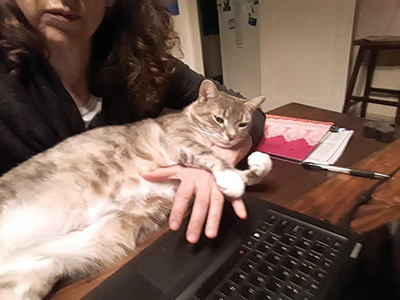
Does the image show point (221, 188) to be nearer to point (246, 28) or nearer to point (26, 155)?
point (26, 155)

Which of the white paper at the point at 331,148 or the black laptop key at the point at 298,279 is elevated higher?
the black laptop key at the point at 298,279

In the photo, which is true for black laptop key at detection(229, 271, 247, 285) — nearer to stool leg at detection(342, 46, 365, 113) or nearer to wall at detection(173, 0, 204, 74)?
wall at detection(173, 0, 204, 74)

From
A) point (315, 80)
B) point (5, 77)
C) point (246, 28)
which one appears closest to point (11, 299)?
point (5, 77)

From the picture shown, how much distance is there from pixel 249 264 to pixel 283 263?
6 cm

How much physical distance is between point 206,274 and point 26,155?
72cm

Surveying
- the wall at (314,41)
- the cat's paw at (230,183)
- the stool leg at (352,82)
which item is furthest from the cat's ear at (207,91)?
the stool leg at (352,82)

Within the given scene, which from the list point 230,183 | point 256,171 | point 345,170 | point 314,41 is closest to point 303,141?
point 345,170

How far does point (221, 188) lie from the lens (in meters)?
0.75

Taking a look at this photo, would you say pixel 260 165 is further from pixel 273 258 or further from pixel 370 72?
pixel 370 72

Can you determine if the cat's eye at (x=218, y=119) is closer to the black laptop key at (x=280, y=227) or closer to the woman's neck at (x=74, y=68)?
the woman's neck at (x=74, y=68)

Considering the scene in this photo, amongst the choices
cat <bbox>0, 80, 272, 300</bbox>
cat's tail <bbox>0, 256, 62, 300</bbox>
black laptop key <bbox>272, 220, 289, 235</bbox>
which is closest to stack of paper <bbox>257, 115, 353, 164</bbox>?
cat <bbox>0, 80, 272, 300</bbox>

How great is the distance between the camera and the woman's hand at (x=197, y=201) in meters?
0.64

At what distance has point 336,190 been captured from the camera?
31.1 inches

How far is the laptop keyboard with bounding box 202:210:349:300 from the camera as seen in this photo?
1.60 ft
